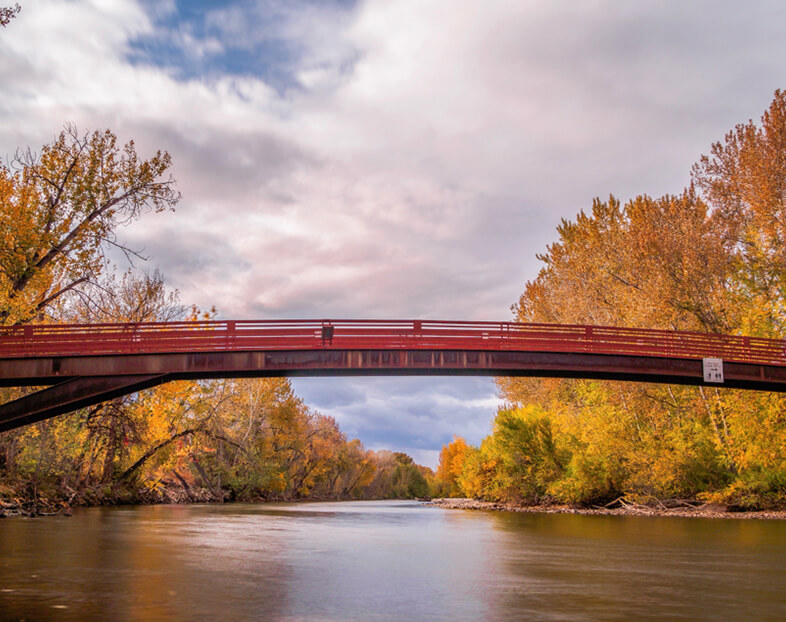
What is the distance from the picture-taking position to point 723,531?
25797 mm

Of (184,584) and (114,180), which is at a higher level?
(114,180)

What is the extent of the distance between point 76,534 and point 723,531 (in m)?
24.7

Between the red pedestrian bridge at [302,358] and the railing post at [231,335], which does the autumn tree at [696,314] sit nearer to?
the red pedestrian bridge at [302,358]

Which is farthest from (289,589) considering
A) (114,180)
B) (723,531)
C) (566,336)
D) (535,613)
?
(114,180)

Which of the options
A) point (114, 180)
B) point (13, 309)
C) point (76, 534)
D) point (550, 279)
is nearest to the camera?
point (76, 534)

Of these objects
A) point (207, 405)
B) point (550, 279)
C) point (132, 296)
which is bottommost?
point (207, 405)

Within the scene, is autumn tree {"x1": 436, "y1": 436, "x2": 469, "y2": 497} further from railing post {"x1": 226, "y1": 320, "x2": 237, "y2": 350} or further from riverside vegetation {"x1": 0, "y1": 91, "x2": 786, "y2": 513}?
railing post {"x1": 226, "y1": 320, "x2": 237, "y2": 350}

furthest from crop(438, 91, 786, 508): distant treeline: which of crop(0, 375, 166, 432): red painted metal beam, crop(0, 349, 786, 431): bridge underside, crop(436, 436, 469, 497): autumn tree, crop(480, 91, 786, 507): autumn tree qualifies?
crop(436, 436, 469, 497): autumn tree

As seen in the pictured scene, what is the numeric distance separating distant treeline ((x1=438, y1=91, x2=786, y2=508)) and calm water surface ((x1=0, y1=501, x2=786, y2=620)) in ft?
46.6

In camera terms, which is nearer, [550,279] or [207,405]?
[207,405]

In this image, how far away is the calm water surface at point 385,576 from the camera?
9.60 m

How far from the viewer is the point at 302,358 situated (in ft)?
84.6

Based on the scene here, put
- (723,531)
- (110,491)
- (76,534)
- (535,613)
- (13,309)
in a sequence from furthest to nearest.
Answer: (110,491) < (13,309) < (723,531) < (76,534) < (535,613)

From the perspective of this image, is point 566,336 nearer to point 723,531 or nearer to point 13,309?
point 723,531
